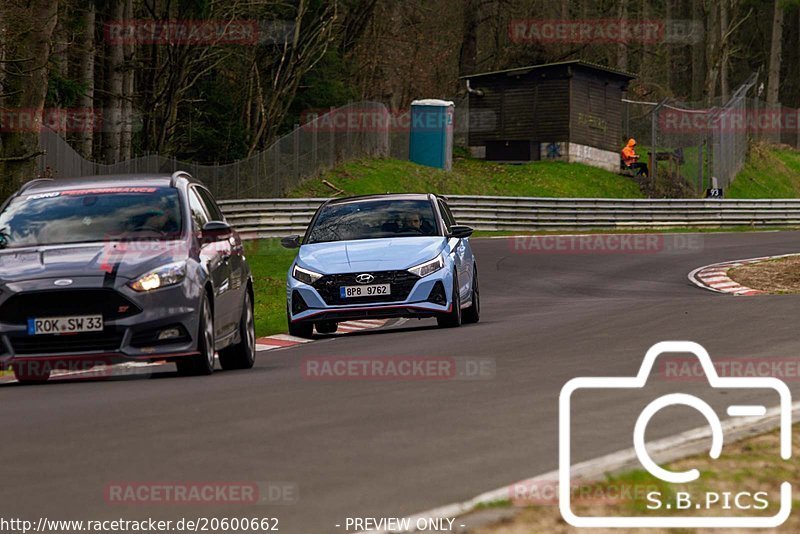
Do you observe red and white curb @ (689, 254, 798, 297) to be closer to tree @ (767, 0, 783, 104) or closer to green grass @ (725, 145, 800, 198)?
green grass @ (725, 145, 800, 198)

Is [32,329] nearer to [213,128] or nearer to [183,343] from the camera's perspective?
[183,343]

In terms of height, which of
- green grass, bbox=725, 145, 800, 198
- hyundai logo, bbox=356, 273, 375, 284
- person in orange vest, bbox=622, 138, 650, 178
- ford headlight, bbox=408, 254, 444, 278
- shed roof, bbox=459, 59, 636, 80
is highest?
shed roof, bbox=459, 59, 636, 80

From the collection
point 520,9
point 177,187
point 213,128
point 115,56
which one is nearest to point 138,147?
point 213,128

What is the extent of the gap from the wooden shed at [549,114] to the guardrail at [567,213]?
14698 millimetres

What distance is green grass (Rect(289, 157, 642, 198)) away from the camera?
44781 mm

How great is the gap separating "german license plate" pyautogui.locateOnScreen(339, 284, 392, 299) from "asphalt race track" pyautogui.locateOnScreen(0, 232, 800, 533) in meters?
0.56

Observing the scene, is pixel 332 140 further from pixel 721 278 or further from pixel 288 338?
pixel 288 338

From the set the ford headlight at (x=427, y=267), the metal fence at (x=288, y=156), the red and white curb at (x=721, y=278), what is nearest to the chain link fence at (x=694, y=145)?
the metal fence at (x=288, y=156)

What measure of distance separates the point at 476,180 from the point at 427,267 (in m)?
35.0

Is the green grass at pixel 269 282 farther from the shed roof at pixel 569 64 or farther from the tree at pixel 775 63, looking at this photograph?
the tree at pixel 775 63

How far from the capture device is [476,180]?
5169cm

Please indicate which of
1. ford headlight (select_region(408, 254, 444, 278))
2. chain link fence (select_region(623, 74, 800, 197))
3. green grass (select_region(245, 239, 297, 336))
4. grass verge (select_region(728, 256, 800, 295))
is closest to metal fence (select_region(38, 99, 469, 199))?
green grass (select_region(245, 239, 297, 336))

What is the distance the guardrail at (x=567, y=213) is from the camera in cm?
3666

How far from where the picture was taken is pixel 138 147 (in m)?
Result: 50.0
